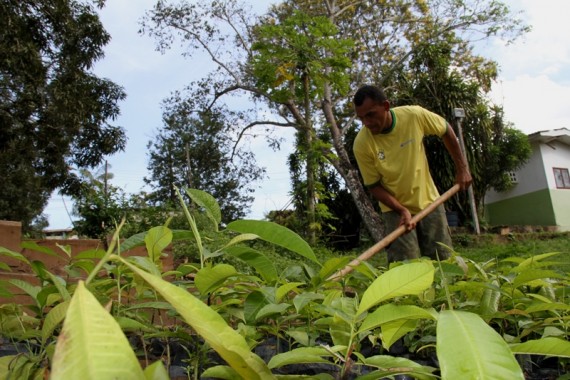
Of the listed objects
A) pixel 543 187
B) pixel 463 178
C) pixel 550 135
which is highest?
pixel 550 135

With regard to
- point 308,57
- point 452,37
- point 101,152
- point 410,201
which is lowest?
point 410,201

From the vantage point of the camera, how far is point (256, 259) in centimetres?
72

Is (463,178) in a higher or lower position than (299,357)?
higher

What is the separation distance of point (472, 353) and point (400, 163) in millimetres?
2932

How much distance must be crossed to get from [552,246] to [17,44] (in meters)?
10.2

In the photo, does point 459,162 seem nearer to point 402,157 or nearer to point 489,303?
point 402,157

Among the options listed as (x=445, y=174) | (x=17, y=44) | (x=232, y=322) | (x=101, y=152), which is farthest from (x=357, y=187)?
(x=232, y=322)

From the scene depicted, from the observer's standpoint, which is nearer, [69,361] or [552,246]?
[69,361]

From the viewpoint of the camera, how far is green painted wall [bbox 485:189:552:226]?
1477cm

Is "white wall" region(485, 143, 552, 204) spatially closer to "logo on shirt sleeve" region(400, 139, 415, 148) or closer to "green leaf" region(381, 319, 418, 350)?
"logo on shirt sleeve" region(400, 139, 415, 148)

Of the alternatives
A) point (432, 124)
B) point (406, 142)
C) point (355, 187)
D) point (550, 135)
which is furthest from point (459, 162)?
point (550, 135)

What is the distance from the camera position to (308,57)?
28.4ft

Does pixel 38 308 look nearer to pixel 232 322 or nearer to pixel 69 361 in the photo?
pixel 232 322

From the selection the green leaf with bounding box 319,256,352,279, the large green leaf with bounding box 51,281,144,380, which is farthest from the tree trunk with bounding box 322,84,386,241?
the large green leaf with bounding box 51,281,144,380
